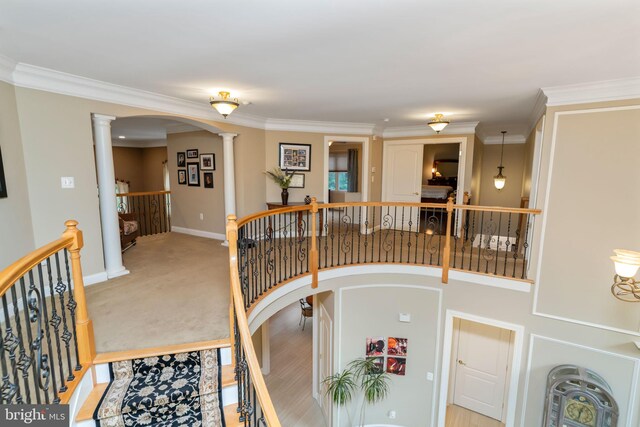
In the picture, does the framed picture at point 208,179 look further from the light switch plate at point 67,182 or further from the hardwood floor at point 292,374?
the hardwood floor at point 292,374

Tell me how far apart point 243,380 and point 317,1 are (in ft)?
8.05

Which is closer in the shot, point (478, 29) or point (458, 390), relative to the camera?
point (478, 29)

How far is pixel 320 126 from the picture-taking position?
6223mm

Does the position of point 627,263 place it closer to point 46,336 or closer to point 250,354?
point 250,354

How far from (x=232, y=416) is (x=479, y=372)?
5.08m

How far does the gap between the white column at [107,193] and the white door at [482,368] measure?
18.7 feet

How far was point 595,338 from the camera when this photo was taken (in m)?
3.74

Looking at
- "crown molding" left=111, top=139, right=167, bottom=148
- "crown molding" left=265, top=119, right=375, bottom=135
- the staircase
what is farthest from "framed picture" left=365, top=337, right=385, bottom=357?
"crown molding" left=111, top=139, right=167, bottom=148

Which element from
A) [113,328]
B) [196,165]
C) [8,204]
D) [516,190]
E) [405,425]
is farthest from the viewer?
[516,190]

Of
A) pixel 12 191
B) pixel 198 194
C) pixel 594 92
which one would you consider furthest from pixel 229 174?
pixel 594 92

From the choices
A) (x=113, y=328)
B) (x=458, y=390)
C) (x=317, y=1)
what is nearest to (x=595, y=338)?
(x=458, y=390)

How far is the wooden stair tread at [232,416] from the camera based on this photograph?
7.05 feet

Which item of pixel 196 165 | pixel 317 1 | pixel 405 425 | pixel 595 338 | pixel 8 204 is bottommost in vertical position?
pixel 405 425

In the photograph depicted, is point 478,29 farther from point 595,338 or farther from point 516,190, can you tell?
point 516,190
